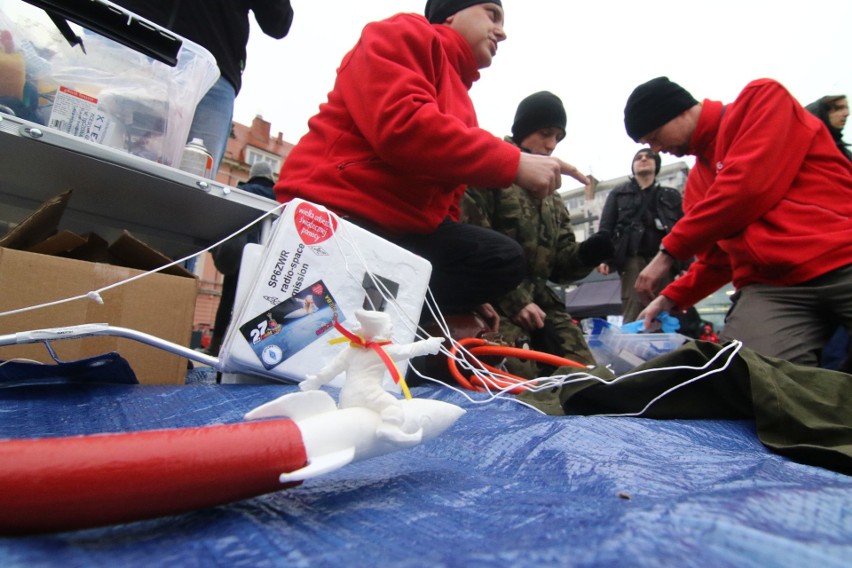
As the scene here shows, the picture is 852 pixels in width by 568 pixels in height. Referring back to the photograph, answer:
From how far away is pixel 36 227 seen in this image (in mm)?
789

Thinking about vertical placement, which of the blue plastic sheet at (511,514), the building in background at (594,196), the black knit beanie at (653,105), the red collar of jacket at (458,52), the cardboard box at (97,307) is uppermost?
the building in background at (594,196)

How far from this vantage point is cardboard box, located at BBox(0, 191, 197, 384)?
2.46ft

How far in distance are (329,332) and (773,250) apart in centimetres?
125

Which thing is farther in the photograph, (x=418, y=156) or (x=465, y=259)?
(x=465, y=259)

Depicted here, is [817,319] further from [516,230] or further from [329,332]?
A: [329,332]

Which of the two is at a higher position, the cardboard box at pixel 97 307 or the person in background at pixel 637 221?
the person in background at pixel 637 221

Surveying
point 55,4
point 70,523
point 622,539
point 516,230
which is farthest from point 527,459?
point 516,230

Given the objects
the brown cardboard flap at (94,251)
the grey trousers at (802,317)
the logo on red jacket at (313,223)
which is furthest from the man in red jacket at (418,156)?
the grey trousers at (802,317)

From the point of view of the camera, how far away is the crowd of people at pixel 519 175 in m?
1.06

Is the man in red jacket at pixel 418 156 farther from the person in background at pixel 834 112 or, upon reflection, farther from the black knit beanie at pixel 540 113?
the person in background at pixel 834 112

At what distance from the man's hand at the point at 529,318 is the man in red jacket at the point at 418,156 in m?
0.39

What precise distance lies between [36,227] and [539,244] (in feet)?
5.51

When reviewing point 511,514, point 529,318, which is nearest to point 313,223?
point 511,514

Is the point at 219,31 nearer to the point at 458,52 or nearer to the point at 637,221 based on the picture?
the point at 458,52
